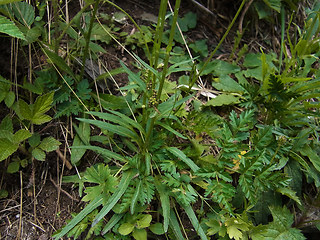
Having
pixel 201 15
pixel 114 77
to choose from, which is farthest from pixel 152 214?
pixel 201 15

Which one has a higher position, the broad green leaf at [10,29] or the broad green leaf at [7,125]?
the broad green leaf at [10,29]

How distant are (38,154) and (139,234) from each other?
2.25 ft

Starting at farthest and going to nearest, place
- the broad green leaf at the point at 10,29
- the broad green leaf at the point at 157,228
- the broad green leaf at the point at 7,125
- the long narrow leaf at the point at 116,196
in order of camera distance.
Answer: the broad green leaf at the point at 7,125
the broad green leaf at the point at 157,228
the long narrow leaf at the point at 116,196
the broad green leaf at the point at 10,29

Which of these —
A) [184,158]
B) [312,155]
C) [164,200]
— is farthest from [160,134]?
[312,155]

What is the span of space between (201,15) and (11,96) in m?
1.50

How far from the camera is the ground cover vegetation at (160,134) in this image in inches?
55.0

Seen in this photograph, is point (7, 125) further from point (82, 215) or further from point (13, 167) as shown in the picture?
point (82, 215)

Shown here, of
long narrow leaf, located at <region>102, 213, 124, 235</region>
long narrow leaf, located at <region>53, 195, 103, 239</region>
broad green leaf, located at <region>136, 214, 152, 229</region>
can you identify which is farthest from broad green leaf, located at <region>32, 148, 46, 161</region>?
broad green leaf, located at <region>136, 214, 152, 229</region>

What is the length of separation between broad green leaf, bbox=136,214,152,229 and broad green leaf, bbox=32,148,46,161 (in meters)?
0.61

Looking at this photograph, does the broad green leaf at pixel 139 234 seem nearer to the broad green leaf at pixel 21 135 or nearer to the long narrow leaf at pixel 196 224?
the long narrow leaf at pixel 196 224

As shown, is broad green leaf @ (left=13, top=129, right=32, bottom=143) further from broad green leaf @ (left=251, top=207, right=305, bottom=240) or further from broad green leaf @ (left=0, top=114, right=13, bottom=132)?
broad green leaf @ (left=251, top=207, right=305, bottom=240)

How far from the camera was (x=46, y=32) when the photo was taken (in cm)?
182

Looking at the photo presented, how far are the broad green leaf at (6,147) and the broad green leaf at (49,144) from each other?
147mm

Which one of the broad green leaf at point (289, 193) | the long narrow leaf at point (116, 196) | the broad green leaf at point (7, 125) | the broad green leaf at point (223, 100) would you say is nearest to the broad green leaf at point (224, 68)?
the broad green leaf at point (223, 100)
